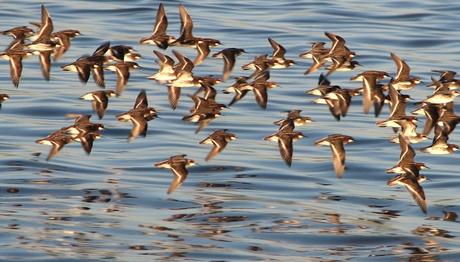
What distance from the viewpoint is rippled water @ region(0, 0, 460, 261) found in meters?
22.8

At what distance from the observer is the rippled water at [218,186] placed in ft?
74.7

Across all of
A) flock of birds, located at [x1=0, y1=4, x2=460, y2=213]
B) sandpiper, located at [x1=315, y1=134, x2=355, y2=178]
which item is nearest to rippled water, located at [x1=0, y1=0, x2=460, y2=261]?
sandpiper, located at [x1=315, y1=134, x2=355, y2=178]

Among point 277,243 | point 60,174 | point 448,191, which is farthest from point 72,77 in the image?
point 277,243

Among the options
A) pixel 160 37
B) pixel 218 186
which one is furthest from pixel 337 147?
pixel 160 37

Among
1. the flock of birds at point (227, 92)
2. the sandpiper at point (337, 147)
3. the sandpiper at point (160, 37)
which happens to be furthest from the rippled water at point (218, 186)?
the sandpiper at point (160, 37)

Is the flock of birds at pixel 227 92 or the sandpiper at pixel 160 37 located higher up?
the sandpiper at pixel 160 37

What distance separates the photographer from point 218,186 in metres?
27.5

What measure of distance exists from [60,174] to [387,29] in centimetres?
2275

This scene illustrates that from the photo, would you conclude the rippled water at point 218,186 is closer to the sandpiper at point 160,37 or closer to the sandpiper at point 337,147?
the sandpiper at point 337,147

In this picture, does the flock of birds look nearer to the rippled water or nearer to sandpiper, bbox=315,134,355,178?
sandpiper, bbox=315,134,355,178

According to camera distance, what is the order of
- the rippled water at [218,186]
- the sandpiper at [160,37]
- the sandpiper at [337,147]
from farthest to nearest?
1. the sandpiper at [160,37]
2. the sandpiper at [337,147]
3. the rippled water at [218,186]

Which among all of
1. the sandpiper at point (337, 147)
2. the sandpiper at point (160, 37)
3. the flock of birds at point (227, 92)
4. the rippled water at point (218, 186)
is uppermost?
the sandpiper at point (160, 37)

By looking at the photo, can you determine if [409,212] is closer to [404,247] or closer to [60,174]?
[404,247]

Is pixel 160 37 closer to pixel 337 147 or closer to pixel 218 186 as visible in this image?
pixel 218 186
